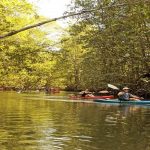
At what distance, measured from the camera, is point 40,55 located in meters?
18.9

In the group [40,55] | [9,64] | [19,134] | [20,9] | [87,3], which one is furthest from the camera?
[87,3]

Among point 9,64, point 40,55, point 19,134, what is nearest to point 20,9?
point 9,64

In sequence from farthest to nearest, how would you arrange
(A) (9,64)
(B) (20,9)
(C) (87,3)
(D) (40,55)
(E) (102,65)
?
(E) (102,65), (C) (87,3), (B) (20,9), (A) (9,64), (D) (40,55)

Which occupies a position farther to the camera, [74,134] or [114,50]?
[114,50]

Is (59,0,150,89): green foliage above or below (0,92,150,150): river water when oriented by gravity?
above

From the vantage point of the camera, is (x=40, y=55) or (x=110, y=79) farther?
(x=110, y=79)

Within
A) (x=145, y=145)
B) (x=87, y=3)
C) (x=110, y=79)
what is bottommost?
(x=145, y=145)

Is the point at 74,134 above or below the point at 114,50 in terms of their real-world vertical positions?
below

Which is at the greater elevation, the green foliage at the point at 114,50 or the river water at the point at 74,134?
the green foliage at the point at 114,50

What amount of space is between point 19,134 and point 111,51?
26752 mm

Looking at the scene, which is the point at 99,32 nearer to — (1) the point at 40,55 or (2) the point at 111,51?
(2) the point at 111,51

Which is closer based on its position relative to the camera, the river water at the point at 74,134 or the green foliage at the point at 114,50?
the river water at the point at 74,134

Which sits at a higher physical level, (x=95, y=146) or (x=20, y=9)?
(x=20, y=9)

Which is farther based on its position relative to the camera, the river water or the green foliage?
the green foliage
